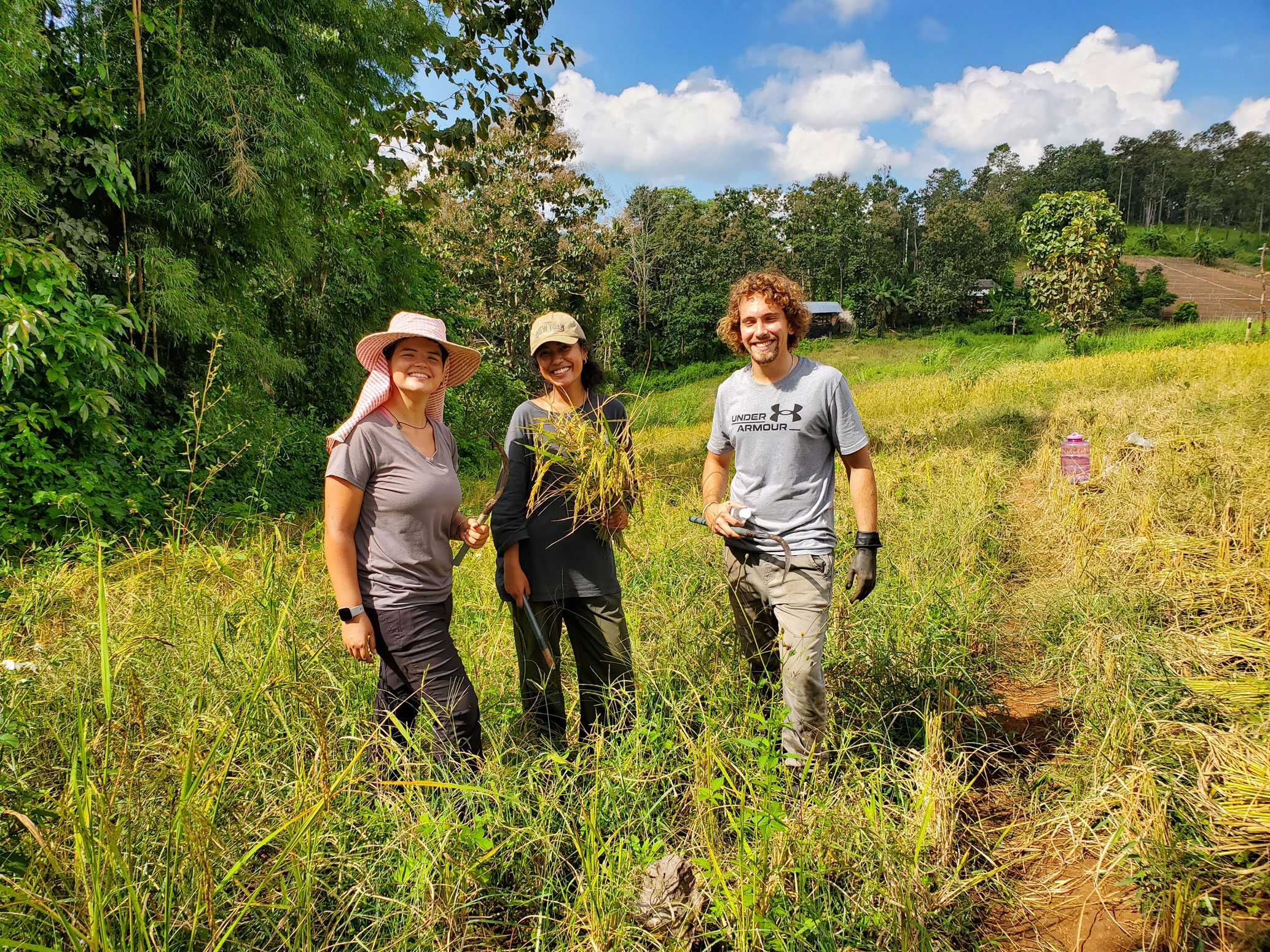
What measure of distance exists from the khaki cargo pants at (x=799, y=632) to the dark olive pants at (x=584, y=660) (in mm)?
532

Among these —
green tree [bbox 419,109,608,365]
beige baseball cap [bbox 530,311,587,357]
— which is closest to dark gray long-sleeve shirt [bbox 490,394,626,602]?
beige baseball cap [bbox 530,311,587,357]

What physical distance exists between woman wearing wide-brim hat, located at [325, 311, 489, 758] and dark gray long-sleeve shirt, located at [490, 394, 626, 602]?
300mm

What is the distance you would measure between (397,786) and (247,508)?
451 cm

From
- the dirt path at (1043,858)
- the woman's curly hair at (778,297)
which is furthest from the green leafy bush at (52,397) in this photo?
the dirt path at (1043,858)

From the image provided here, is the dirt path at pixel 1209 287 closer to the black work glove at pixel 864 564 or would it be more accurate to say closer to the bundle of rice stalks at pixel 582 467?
the black work glove at pixel 864 564

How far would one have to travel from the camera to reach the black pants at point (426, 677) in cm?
203

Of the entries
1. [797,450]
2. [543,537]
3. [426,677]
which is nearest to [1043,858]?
[797,450]

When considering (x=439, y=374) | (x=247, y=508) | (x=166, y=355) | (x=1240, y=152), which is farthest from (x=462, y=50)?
(x=1240, y=152)

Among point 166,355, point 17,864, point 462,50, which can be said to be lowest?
point 17,864

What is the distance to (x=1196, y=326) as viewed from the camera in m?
21.6

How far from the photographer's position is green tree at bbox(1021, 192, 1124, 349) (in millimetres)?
25250

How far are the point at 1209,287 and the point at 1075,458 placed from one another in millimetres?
63743

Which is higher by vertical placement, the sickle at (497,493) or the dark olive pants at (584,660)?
the sickle at (497,493)

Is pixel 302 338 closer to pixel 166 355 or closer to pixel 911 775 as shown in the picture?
pixel 166 355
